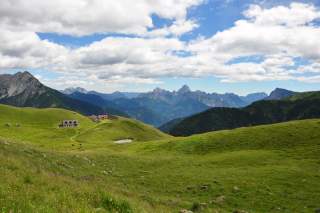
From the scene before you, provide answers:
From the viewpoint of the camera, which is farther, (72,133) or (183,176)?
(72,133)

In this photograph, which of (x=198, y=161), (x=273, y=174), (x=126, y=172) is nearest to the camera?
(x=273, y=174)

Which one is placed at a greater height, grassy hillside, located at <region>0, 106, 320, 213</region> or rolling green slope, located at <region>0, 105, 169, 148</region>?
grassy hillside, located at <region>0, 106, 320, 213</region>

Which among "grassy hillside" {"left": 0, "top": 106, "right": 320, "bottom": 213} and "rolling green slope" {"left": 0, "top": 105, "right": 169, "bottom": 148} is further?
"rolling green slope" {"left": 0, "top": 105, "right": 169, "bottom": 148}

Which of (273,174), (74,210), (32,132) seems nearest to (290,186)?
(273,174)

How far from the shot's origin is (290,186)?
39625mm

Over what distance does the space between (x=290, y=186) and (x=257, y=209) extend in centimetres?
978

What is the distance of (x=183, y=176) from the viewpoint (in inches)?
1768

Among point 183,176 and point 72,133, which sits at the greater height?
point 183,176

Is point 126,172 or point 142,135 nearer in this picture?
point 126,172

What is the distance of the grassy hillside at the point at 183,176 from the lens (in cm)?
1473

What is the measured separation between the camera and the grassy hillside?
1473cm

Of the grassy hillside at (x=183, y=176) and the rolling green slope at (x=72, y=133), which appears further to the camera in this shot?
the rolling green slope at (x=72, y=133)

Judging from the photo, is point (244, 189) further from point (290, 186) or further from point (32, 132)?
point (32, 132)

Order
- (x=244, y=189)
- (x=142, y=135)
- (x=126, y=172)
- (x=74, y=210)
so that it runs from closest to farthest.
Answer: (x=74, y=210), (x=244, y=189), (x=126, y=172), (x=142, y=135)
